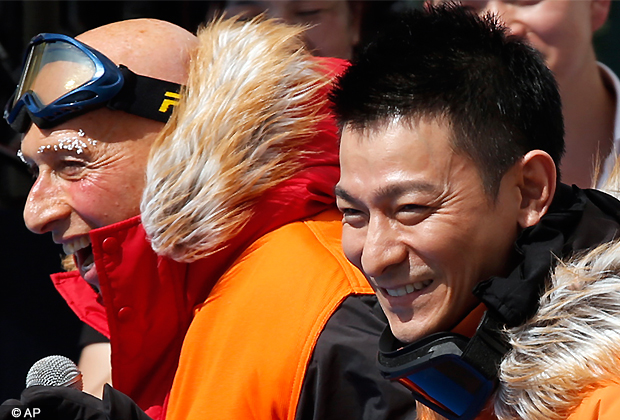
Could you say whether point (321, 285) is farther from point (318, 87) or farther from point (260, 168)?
point (318, 87)

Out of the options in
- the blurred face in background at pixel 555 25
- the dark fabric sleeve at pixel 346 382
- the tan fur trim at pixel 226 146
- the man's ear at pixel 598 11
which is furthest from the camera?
the man's ear at pixel 598 11

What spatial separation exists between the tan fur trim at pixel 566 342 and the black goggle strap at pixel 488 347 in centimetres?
1

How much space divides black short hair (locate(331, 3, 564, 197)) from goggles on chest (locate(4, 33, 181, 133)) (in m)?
0.55

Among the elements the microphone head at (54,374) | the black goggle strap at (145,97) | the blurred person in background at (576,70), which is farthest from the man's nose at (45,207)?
the blurred person in background at (576,70)

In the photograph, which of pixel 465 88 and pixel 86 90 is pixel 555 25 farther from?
pixel 86 90

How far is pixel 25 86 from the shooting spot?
179cm

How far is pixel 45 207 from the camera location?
5.69 feet

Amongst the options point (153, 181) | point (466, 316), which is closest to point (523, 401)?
point (466, 316)

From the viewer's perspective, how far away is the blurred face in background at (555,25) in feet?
6.66

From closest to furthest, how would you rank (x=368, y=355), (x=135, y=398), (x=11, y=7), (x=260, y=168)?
(x=368, y=355) → (x=260, y=168) → (x=135, y=398) → (x=11, y=7)

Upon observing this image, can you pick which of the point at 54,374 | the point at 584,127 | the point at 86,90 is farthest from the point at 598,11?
the point at 54,374

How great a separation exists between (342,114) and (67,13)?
211 centimetres

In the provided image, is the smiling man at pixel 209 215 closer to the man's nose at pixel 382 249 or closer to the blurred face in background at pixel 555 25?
the man's nose at pixel 382 249

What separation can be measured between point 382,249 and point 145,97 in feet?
2.53
